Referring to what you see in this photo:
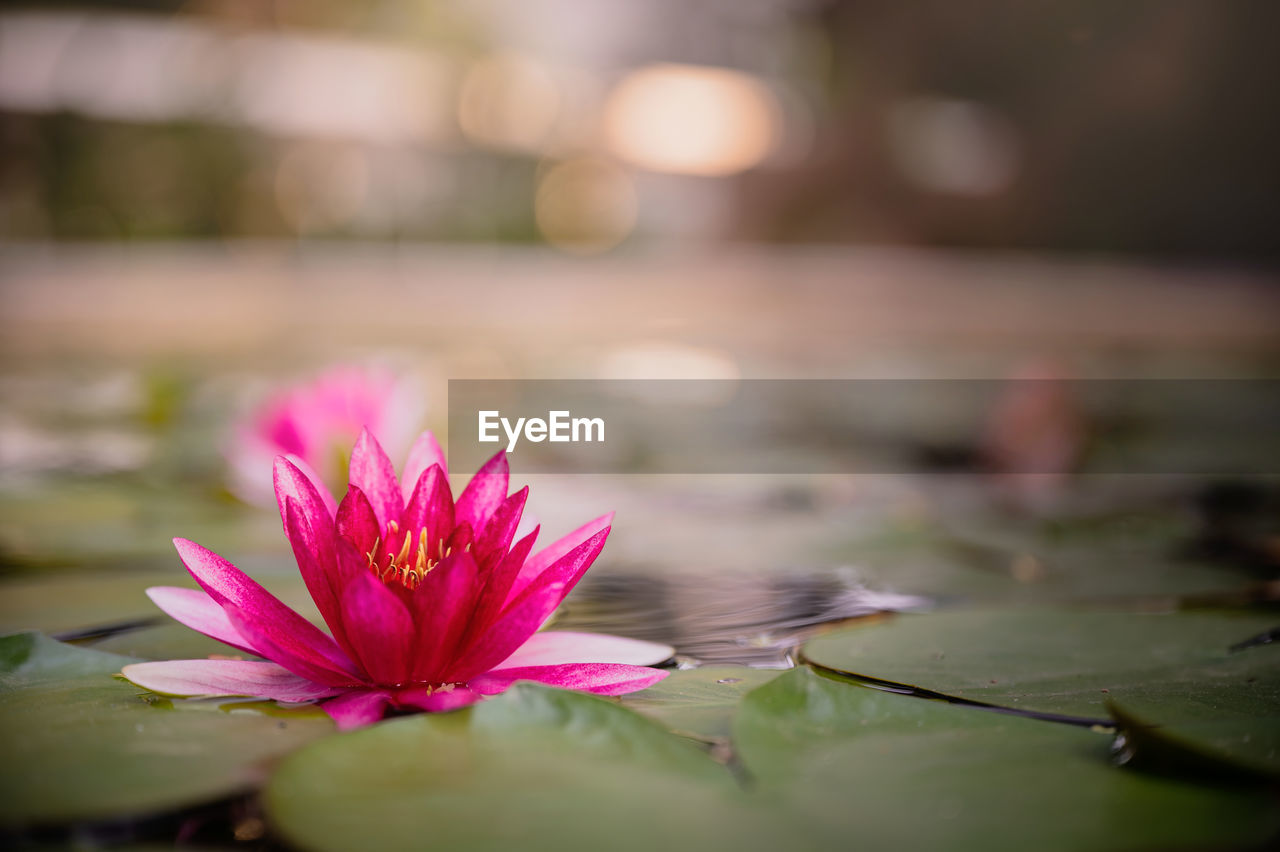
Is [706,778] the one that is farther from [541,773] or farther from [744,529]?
[744,529]

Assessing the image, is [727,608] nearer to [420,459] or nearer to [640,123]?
[420,459]

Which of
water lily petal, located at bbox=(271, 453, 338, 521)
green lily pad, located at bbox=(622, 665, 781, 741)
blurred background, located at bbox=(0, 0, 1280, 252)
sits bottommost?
green lily pad, located at bbox=(622, 665, 781, 741)

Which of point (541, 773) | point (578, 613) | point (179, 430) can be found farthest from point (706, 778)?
point (179, 430)

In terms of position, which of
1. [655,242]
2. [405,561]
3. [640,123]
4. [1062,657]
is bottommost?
[1062,657]

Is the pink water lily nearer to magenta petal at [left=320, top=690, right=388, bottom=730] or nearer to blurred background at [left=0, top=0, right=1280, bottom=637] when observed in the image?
magenta petal at [left=320, top=690, right=388, bottom=730]
